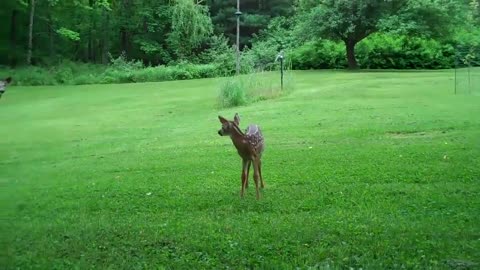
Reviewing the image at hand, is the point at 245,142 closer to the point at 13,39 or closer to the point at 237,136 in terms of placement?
the point at 237,136

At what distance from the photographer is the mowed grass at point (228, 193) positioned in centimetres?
337

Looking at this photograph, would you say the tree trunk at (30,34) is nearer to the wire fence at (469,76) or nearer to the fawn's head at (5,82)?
the fawn's head at (5,82)

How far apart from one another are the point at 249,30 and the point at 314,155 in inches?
1225

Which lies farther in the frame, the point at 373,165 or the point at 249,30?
the point at 249,30

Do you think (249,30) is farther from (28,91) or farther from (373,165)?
(28,91)

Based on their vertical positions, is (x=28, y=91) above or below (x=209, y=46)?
below

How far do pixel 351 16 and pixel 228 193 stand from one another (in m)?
23.2

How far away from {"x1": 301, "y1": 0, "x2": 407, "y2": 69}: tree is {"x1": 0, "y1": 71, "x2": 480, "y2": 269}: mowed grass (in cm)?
1630

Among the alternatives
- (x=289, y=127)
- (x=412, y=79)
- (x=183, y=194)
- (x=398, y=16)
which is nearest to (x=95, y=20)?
(x=183, y=194)

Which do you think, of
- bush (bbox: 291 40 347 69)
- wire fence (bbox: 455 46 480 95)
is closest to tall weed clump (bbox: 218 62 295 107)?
wire fence (bbox: 455 46 480 95)

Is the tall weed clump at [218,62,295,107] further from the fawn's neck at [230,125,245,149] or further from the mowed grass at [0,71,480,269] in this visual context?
the fawn's neck at [230,125,245,149]

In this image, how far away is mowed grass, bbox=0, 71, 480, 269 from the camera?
337 cm

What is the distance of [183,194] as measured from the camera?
21.1 ft

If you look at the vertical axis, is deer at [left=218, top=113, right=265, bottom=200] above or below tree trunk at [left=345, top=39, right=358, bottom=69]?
below
